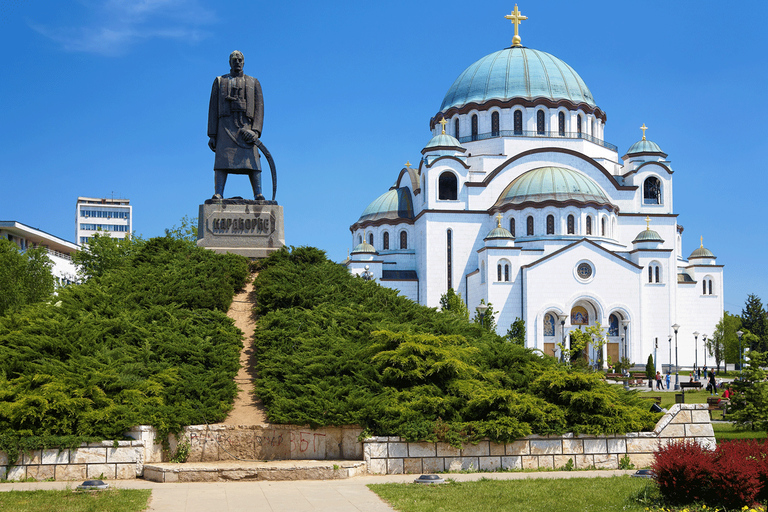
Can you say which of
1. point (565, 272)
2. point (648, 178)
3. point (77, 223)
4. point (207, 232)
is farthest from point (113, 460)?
point (77, 223)

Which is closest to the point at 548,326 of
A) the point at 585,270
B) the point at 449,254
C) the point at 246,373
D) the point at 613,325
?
the point at 585,270

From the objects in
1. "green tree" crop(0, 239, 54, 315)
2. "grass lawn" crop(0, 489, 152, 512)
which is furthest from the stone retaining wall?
"green tree" crop(0, 239, 54, 315)

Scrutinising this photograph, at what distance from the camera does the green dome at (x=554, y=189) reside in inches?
2078

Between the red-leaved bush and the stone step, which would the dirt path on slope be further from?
the red-leaved bush

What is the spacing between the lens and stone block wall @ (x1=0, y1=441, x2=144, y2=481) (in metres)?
11.3

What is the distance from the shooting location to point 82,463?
1149cm

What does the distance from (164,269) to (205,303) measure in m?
2.22

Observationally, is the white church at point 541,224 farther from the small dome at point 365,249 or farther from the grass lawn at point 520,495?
the grass lawn at point 520,495

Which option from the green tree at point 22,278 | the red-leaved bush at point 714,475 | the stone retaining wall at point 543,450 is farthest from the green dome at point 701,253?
the red-leaved bush at point 714,475

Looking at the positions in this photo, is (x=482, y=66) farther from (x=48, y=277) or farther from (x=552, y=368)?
(x=552, y=368)

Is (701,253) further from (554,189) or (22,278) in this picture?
(22,278)

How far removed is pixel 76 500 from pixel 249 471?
2352 millimetres

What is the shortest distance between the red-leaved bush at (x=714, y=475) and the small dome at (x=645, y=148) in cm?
5216

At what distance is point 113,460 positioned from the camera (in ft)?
38.0
